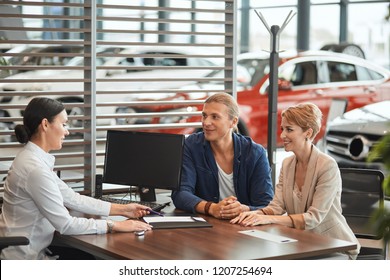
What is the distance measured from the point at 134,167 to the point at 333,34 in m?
9.18

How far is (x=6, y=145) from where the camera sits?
4.77 meters

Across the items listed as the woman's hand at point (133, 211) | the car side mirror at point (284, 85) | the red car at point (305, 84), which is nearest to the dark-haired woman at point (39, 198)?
the woman's hand at point (133, 211)

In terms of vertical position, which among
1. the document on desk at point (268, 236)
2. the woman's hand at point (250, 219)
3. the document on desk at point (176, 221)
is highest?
the woman's hand at point (250, 219)

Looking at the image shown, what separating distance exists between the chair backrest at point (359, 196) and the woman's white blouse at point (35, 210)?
1475 mm

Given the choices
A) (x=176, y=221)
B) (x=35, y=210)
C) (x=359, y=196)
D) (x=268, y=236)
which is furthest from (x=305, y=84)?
(x=35, y=210)

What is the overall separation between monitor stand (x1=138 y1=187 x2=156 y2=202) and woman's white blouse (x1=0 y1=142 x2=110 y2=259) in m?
0.85

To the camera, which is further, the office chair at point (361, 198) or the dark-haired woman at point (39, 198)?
the office chair at point (361, 198)

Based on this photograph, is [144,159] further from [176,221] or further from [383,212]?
[383,212]

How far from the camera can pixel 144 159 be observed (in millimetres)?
4500

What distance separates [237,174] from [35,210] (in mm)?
1213

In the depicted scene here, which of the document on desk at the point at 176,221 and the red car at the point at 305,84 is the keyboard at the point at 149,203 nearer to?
the document on desk at the point at 176,221

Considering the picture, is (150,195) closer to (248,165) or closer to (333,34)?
(248,165)

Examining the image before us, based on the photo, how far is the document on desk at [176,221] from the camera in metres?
3.80

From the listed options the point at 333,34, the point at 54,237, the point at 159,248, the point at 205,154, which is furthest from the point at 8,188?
the point at 333,34
